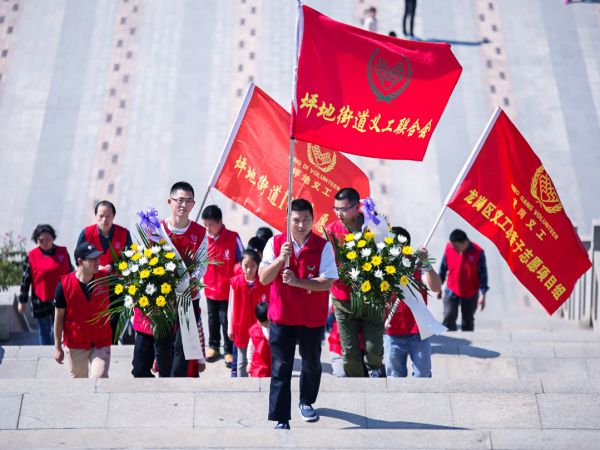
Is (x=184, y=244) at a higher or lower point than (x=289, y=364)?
higher

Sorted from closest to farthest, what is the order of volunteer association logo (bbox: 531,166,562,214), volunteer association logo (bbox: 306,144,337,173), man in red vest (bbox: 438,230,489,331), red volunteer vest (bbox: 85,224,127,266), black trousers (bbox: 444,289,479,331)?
volunteer association logo (bbox: 531,166,562,214)
red volunteer vest (bbox: 85,224,127,266)
volunteer association logo (bbox: 306,144,337,173)
man in red vest (bbox: 438,230,489,331)
black trousers (bbox: 444,289,479,331)

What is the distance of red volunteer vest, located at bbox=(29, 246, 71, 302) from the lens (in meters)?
10.1

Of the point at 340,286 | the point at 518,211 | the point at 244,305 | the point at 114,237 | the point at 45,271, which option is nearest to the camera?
the point at 340,286

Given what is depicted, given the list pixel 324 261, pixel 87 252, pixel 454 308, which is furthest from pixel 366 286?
pixel 454 308

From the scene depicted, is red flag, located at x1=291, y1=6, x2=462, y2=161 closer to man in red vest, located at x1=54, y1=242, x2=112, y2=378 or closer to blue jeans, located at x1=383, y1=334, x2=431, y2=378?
blue jeans, located at x1=383, y1=334, x2=431, y2=378

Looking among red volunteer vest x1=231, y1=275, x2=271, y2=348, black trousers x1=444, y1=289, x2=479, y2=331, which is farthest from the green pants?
black trousers x1=444, y1=289, x2=479, y2=331

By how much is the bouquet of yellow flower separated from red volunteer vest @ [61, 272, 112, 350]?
10.3 inches

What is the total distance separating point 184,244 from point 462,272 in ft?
14.8

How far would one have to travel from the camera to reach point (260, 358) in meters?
8.00

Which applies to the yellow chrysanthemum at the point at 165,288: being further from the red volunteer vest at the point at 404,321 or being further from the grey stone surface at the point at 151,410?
the red volunteer vest at the point at 404,321

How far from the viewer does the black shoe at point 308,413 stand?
21.7 feet

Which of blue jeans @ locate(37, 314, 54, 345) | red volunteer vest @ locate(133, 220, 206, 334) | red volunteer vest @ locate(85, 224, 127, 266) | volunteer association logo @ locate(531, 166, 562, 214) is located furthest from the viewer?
blue jeans @ locate(37, 314, 54, 345)

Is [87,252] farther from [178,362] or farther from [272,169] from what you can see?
[272,169]

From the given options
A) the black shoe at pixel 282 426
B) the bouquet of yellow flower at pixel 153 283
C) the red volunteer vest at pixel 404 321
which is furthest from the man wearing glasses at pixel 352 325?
the black shoe at pixel 282 426
